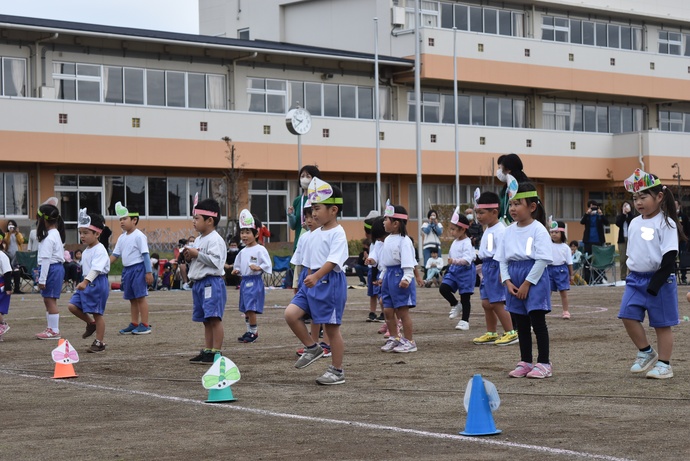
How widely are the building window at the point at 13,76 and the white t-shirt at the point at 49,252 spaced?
2620 centimetres

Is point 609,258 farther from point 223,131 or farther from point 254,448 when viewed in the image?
point 254,448

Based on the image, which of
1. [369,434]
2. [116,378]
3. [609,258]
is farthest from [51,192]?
[369,434]

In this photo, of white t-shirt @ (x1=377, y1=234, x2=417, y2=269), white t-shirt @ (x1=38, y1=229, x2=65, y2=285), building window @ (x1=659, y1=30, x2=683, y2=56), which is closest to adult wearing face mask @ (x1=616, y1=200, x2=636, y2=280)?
white t-shirt @ (x1=377, y1=234, x2=417, y2=269)

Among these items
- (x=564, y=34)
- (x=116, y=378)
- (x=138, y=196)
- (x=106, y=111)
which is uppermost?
(x=564, y=34)

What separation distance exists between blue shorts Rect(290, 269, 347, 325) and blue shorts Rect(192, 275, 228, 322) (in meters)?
2.01

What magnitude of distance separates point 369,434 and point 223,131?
38791 millimetres

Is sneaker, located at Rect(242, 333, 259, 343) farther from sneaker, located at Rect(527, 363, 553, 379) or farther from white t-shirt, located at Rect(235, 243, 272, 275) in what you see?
sneaker, located at Rect(527, 363, 553, 379)

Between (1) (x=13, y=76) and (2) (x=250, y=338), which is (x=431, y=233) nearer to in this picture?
(2) (x=250, y=338)

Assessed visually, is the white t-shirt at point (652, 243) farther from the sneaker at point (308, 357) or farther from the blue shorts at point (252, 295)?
the blue shorts at point (252, 295)

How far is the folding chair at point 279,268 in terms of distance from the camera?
33719mm

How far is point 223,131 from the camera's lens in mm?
46188

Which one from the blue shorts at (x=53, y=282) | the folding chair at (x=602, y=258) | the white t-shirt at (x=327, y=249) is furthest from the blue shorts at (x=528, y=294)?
the folding chair at (x=602, y=258)

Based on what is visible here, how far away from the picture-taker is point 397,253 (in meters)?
14.4

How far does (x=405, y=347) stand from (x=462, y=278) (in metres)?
3.50
